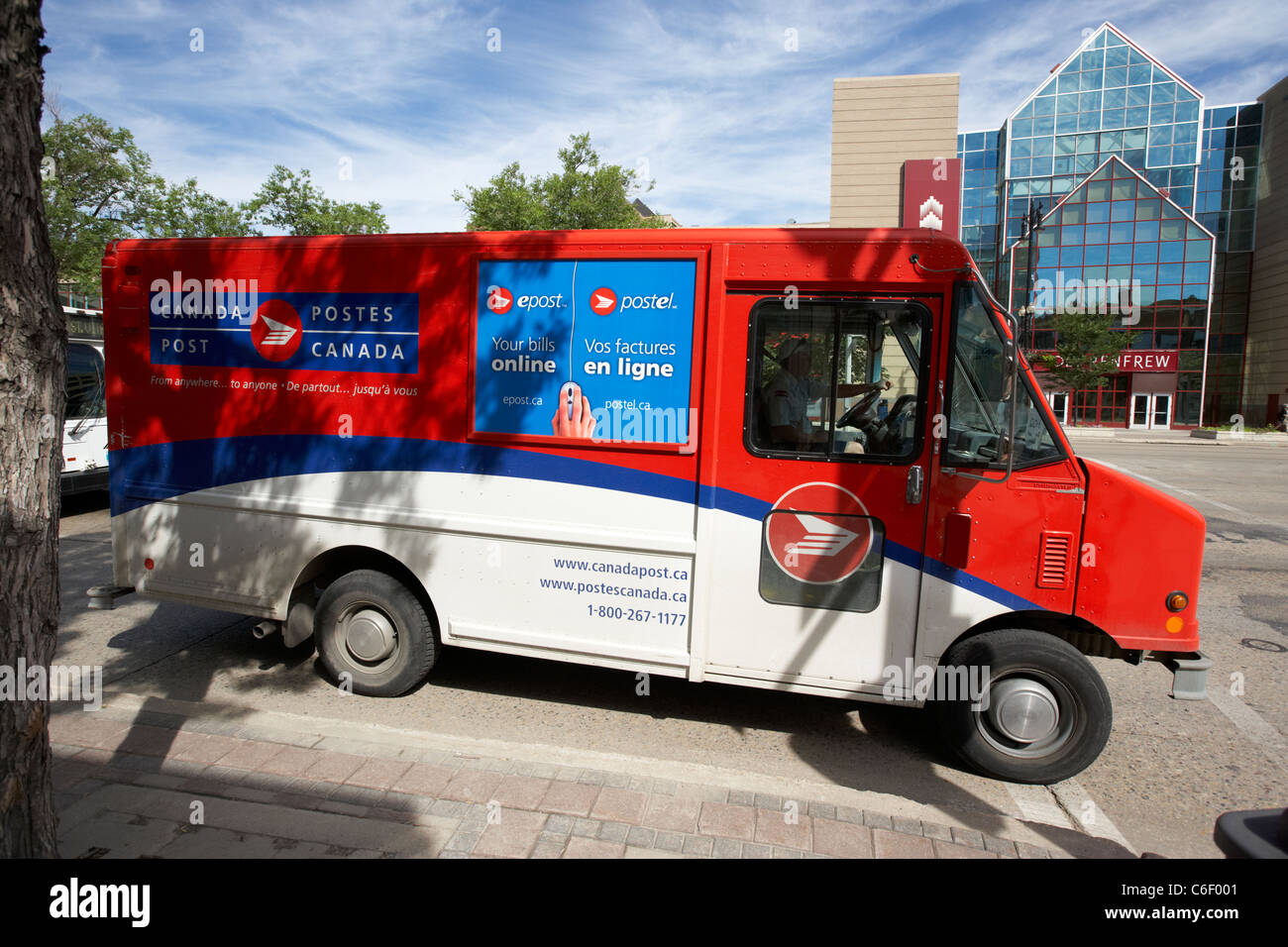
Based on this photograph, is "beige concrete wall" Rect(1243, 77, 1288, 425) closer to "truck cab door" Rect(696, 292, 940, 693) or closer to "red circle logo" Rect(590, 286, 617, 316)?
"truck cab door" Rect(696, 292, 940, 693)

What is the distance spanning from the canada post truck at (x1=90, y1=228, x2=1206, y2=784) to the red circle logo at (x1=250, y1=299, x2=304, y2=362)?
0.07 ft

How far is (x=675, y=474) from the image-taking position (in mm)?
4387

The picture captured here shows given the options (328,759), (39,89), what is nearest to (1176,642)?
(328,759)

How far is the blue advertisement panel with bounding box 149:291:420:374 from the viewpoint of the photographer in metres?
4.80

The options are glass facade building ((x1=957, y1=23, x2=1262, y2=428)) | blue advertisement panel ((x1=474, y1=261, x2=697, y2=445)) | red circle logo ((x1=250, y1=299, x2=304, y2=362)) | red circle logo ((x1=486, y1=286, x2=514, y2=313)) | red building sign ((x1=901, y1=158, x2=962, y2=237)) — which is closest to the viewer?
blue advertisement panel ((x1=474, y1=261, x2=697, y2=445))

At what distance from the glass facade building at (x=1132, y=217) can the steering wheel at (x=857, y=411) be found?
131 ft

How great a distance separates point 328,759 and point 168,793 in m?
0.70

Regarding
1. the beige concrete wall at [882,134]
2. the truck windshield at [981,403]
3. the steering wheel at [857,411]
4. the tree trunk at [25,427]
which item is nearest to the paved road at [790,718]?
the truck windshield at [981,403]

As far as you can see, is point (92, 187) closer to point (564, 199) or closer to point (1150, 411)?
point (564, 199)

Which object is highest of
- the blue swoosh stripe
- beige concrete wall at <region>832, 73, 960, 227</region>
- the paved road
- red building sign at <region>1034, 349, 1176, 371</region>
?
beige concrete wall at <region>832, 73, 960, 227</region>

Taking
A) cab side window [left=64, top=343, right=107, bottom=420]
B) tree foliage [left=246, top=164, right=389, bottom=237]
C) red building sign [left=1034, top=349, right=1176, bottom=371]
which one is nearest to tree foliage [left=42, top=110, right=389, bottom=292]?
tree foliage [left=246, top=164, right=389, bottom=237]

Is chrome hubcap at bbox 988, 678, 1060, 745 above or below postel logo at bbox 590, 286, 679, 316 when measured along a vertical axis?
below

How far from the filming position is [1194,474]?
1753 cm
